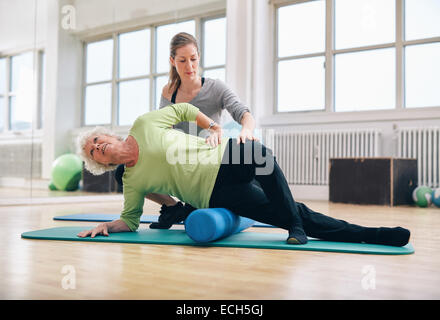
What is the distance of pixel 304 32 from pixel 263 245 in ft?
14.6

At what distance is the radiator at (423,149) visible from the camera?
4738 millimetres

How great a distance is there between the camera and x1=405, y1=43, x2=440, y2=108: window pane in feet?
16.4

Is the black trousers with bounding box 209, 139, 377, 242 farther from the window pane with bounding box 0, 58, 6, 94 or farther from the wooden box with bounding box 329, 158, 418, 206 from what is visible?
the window pane with bounding box 0, 58, 6, 94

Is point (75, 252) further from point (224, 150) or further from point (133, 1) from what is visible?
point (133, 1)

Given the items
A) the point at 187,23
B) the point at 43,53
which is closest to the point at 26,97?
the point at 43,53

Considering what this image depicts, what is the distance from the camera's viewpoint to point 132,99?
5.38 m

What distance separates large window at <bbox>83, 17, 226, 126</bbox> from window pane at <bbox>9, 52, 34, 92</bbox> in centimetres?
63

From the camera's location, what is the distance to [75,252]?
5.87 feet

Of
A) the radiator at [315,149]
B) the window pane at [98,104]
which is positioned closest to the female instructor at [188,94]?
the window pane at [98,104]

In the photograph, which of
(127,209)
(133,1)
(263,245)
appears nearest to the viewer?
(263,245)

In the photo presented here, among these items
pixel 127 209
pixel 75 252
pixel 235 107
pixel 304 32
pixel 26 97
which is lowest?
pixel 75 252

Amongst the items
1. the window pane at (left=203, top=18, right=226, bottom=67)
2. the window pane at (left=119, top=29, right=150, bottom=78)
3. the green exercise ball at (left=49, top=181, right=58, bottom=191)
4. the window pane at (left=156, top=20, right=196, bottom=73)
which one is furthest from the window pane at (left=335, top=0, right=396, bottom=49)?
the green exercise ball at (left=49, top=181, right=58, bottom=191)

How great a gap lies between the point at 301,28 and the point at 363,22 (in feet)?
2.59

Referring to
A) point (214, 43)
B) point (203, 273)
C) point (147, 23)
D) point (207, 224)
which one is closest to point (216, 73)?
point (214, 43)
